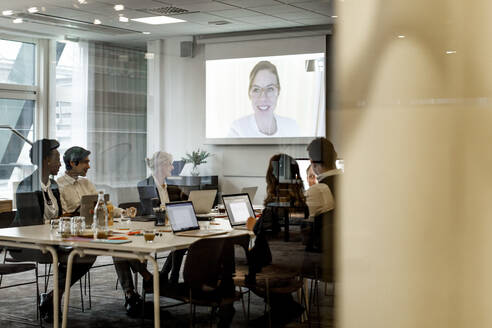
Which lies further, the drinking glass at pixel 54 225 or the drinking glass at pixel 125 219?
the drinking glass at pixel 125 219

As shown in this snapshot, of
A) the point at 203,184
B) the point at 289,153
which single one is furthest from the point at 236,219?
the point at 203,184

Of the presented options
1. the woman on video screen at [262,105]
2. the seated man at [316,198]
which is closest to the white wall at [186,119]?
the woman on video screen at [262,105]

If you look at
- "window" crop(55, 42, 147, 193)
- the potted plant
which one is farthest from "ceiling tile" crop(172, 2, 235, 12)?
the potted plant

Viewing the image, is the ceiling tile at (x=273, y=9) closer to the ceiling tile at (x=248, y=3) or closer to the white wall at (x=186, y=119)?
the ceiling tile at (x=248, y=3)

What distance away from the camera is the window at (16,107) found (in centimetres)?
870

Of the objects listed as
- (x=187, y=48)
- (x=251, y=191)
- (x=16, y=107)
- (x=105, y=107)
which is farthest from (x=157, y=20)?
(x=251, y=191)

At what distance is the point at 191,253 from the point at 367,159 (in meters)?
2.67

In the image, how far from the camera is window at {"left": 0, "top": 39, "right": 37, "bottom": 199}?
870 centimetres

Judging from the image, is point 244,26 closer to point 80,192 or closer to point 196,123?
point 196,123

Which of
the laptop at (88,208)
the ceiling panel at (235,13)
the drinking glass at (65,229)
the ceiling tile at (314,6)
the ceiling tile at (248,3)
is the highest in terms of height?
the ceiling tile at (248,3)

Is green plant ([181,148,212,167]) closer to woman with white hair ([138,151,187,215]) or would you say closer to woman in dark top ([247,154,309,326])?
woman with white hair ([138,151,187,215])

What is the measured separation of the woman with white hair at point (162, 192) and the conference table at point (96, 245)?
0.30m

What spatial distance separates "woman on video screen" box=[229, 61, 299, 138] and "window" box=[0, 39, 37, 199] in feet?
11.9

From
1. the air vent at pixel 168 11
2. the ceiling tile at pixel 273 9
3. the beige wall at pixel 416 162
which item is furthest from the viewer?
the air vent at pixel 168 11
